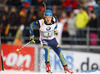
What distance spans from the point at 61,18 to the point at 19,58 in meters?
2.39

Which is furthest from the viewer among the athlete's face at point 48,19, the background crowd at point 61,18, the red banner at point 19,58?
the background crowd at point 61,18

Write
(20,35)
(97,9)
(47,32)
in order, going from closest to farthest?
1. (47,32)
2. (20,35)
3. (97,9)

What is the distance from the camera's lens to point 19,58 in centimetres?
1192

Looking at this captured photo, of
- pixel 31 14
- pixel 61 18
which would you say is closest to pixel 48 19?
pixel 61 18

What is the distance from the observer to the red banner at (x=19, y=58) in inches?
460

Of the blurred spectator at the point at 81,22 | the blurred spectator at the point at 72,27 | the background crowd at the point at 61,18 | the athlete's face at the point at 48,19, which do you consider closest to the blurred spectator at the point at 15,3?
the background crowd at the point at 61,18

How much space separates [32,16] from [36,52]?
1.62 m

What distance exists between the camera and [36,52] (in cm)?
1171

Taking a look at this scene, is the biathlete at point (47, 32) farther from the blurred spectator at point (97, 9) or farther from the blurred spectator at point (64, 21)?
the blurred spectator at point (97, 9)

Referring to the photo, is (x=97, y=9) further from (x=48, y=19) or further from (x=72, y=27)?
(x=48, y=19)

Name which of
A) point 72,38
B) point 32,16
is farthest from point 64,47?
point 32,16

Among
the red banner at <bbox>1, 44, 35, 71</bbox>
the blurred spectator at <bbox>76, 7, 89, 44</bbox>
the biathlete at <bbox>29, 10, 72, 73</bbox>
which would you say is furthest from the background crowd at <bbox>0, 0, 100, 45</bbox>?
the biathlete at <bbox>29, 10, 72, 73</bbox>

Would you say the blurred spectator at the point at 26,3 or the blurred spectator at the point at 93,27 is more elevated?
the blurred spectator at the point at 26,3

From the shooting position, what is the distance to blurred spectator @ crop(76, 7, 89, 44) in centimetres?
1199
